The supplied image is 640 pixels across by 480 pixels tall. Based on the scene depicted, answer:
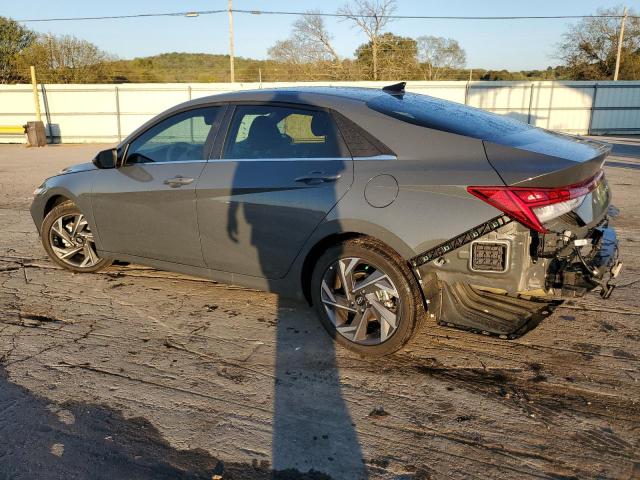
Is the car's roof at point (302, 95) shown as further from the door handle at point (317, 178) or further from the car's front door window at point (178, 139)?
the door handle at point (317, 178)

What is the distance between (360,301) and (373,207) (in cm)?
64

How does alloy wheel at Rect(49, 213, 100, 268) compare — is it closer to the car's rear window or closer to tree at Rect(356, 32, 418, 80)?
the car's rear window

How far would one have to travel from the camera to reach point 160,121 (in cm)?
454

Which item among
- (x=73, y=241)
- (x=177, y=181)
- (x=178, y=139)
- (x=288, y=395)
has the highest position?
(x=178, y=139)

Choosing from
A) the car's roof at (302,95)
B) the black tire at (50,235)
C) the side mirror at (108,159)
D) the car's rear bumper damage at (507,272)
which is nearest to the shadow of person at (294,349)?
the car's roof at (302,95)

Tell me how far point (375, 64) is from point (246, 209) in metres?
36.3

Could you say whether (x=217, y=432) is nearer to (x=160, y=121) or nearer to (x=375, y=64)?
(x=160, y=121)

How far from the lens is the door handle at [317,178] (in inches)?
139

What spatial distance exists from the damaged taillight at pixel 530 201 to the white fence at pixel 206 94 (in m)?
21.3

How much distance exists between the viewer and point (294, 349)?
3.74 meters

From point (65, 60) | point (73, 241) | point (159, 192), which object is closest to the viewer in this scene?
point (159, 192)

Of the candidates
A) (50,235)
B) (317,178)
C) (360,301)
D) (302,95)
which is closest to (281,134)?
(302,95)

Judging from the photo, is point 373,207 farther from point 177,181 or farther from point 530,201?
point 177,181

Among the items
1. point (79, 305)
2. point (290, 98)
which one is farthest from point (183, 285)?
point (290, 98)
